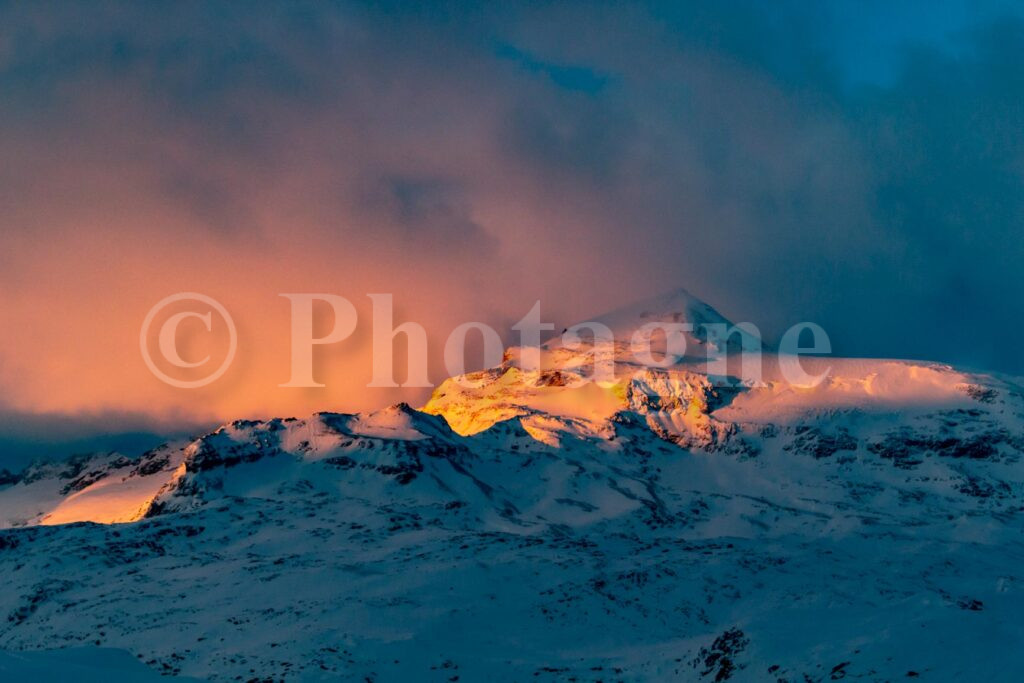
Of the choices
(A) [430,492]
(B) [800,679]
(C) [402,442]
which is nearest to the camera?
(B) [800,679]

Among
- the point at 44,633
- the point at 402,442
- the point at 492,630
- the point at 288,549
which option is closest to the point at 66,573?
the point at 44,633

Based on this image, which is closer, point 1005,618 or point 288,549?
point 1005,618

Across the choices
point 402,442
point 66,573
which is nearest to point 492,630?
point 66,573

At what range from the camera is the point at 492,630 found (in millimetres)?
87500

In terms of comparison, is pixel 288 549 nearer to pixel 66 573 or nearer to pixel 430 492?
pixel 66 573

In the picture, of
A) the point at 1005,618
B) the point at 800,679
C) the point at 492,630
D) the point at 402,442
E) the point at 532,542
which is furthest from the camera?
the point at 402,442

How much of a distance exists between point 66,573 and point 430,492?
7060 cm

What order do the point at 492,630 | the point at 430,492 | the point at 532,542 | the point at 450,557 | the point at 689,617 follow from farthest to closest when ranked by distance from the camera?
1. the point at 430,492
2. the point at 532,542
3. the point at 450,557
4. the point at 689,617
5. the point at 492,630

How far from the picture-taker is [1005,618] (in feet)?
203

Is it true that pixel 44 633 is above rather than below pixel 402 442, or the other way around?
below

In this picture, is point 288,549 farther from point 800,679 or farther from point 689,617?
point 800,679

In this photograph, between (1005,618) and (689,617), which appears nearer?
(1005,618)

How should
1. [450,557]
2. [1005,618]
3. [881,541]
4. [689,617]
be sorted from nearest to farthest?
[1005,618] < [689,617] < [450,557] < [881,541]

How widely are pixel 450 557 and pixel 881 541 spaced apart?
7422 cm
